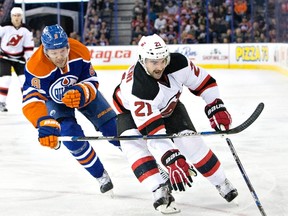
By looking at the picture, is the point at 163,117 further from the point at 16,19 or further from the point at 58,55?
the point at 16,19

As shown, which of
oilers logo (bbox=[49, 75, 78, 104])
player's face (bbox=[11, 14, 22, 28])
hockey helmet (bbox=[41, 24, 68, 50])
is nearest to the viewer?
hockey helmet (bbox=[41, 24, 68, 50])

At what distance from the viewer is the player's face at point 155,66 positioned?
135 inches

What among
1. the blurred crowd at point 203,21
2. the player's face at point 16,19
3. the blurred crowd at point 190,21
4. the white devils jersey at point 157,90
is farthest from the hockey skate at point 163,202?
the blurred crowd at point 203,21

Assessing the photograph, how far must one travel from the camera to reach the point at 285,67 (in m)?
13.4

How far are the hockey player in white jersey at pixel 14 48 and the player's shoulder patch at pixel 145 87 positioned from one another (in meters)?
5.64

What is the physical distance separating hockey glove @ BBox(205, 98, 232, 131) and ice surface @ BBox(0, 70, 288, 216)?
434 mm

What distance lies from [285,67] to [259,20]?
277 centimetres

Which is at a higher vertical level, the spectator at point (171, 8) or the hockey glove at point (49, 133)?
the hockey glove at point (49, 133)

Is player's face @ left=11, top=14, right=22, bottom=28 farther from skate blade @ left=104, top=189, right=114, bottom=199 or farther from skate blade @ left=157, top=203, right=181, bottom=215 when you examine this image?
skate blade @ left=157, top=203, right=181, bottom=215

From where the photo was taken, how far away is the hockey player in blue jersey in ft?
12.9

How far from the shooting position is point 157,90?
3486 mm

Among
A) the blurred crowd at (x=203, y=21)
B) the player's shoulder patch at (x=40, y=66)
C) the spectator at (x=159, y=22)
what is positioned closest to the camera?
the player's shoulder patch at (x=40, y=66)

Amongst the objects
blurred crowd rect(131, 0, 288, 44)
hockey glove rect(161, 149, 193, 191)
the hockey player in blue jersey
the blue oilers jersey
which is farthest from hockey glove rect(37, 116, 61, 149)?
blurred crowd rect(131, 0, 288, 44)

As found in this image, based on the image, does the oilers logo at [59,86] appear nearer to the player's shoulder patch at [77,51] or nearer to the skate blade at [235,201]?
the player's shoulder patch at [77,51]
